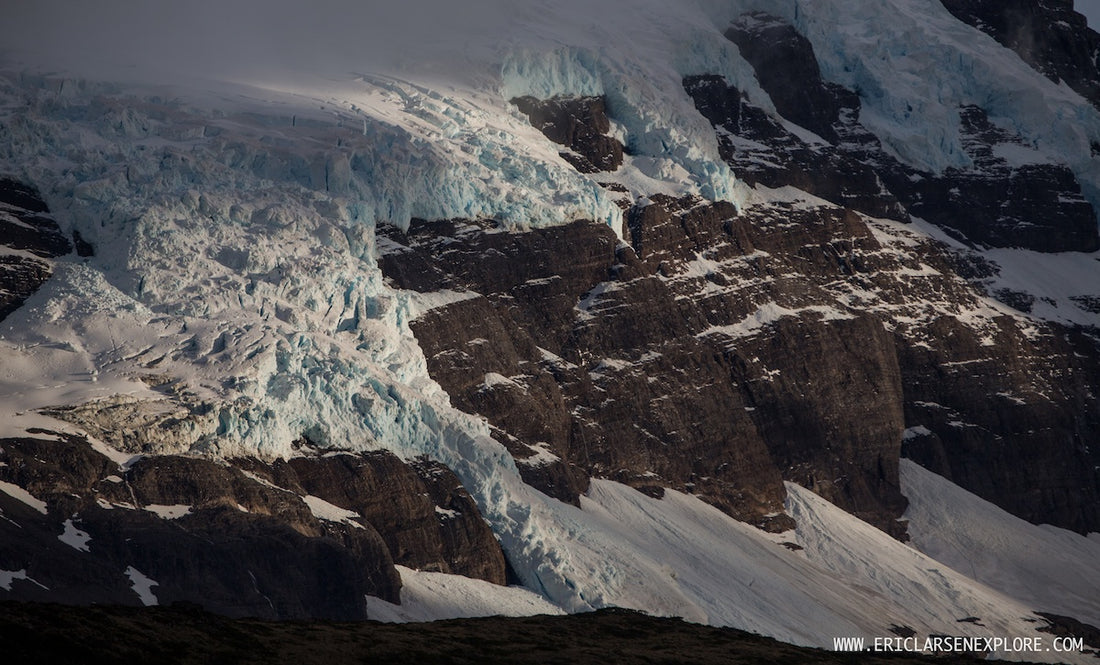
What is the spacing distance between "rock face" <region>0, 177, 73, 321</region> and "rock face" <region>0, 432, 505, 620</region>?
24.8 metres

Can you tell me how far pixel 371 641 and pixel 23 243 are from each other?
86.4 m

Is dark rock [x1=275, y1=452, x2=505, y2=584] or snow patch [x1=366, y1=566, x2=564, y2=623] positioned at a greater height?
dark rock [x1=275, y1=452, x2=505, y2=584]

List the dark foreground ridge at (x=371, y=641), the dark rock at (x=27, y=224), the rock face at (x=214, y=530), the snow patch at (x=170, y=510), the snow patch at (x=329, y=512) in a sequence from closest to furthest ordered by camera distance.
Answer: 1. the dark foreground ridge at (x=371, y=641)
2. the rock face at (x=214, y=530)
3. the snow patch at (x=170, y=510)
4. the snow patch at (x=329, y=512)
5. the dark rock at (x=27, y=224)

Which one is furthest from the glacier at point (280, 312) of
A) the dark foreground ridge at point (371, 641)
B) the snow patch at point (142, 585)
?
the dark foreground ridge at point (371, 641)

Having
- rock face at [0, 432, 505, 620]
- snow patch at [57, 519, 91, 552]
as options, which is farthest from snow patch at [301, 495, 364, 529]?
snow patch at [57, 519, 91, 552]

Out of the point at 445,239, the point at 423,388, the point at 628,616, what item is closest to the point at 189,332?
the point at 423,388

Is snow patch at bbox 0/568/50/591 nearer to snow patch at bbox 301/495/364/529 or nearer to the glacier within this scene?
the glacier

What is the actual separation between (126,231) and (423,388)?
30.4 metres

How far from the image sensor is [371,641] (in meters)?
95.4

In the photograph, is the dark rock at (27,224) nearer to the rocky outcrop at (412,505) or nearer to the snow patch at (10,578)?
the rocky outcrop at (412,505)

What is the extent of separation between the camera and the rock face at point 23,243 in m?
164

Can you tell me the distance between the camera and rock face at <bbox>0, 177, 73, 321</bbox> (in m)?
164

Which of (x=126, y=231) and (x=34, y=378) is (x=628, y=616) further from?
(x=126, y=231)

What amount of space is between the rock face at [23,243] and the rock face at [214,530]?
2478cm
